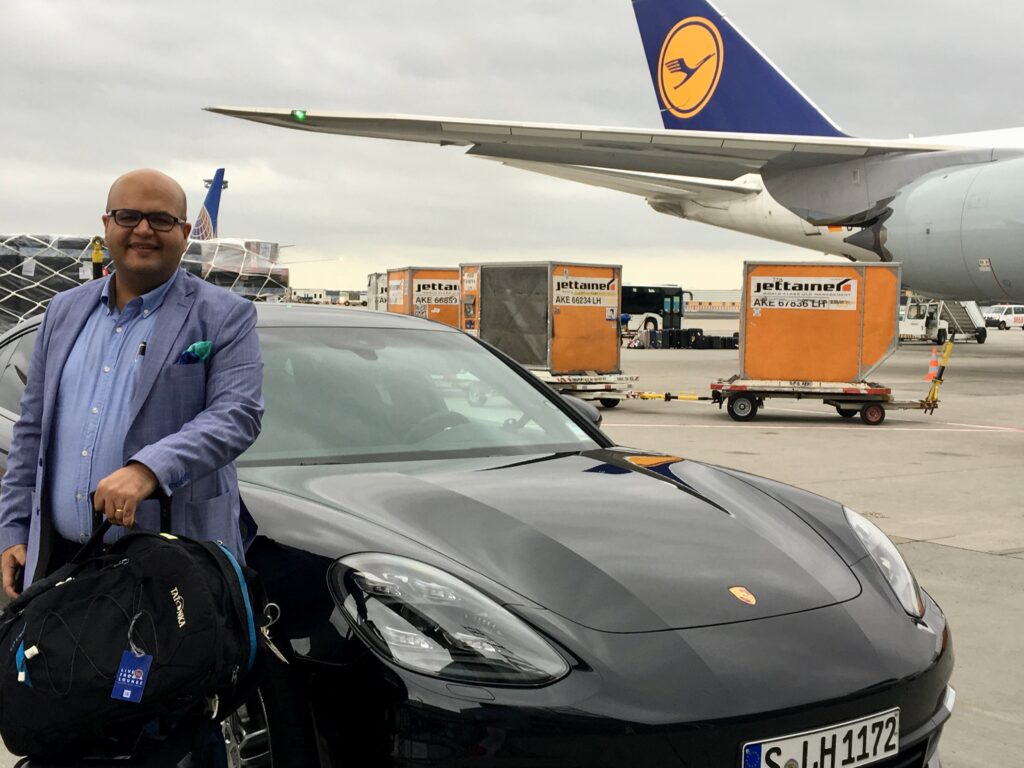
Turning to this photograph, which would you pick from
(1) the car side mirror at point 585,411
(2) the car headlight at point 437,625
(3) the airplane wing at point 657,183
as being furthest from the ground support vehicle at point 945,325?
(2) the car headlight at point 437,625

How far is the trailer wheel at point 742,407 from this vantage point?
13.9m

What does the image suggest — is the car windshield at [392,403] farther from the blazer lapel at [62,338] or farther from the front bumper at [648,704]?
the front bumper at [648,704]

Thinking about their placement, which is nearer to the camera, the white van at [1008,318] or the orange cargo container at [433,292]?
the orange cargo container at [433,292]

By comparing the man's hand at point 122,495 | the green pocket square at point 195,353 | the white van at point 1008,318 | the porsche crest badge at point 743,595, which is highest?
the green pocket square at point 195,353

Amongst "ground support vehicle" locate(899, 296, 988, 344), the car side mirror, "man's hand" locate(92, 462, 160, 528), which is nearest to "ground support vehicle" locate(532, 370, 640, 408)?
the car side mirror

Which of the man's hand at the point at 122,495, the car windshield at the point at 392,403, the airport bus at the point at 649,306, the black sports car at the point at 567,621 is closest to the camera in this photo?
the man's hand at the point at 122,495

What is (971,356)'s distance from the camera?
29.3 metres

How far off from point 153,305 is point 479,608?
103 centimetres

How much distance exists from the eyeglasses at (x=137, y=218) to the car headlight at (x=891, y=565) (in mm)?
2114

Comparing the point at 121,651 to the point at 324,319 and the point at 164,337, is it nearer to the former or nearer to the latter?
the point at 164,337

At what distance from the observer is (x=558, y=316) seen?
15352 mm

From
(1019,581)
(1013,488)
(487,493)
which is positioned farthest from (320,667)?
(1013,488)

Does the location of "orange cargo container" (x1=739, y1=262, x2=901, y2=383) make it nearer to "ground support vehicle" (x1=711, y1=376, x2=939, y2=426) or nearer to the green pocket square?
"ground support vehicle" (x1=711, y1=376, x2=939, y2=426)

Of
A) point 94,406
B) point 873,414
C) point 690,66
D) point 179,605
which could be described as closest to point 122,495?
point 179,605
